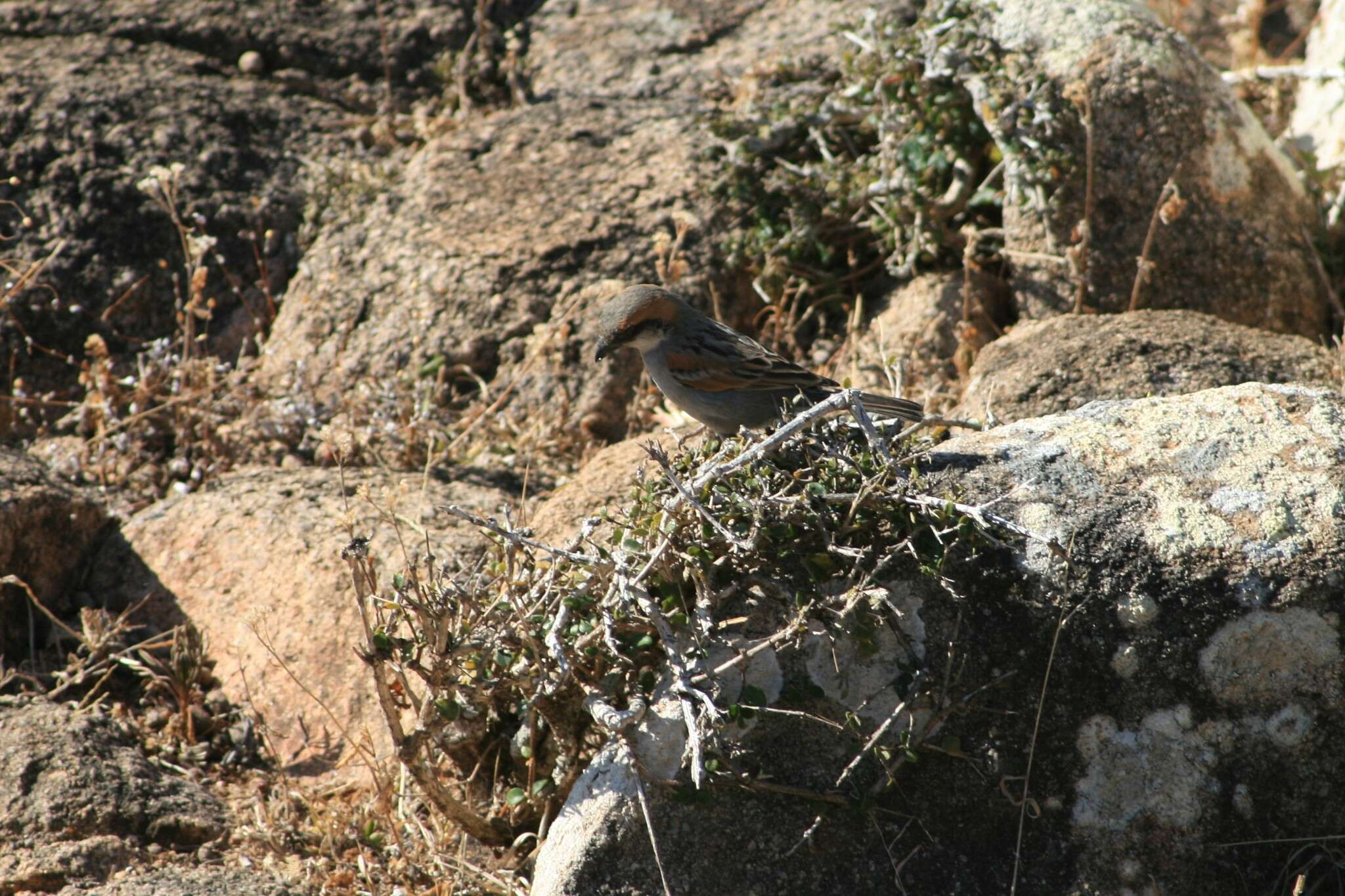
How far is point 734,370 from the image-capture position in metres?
4.98

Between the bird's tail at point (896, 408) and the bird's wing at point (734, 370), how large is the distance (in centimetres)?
54

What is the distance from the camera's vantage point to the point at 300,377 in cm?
643

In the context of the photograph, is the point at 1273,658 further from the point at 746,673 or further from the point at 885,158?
the point at 885,158

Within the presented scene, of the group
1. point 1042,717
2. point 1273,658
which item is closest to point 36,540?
point 1042,717

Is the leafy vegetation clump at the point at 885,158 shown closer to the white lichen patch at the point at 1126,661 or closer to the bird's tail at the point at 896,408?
the bird's tail at the point at 896,408

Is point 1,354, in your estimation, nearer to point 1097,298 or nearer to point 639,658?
point 639,658

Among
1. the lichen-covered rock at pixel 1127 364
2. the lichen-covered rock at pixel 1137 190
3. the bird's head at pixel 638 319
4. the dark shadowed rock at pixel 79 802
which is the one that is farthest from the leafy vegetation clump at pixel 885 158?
the dark shadowed rock at pixel 79 802

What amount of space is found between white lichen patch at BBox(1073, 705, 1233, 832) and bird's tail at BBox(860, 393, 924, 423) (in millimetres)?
1399

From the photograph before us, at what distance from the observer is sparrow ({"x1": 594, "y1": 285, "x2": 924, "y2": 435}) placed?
5.00 metres

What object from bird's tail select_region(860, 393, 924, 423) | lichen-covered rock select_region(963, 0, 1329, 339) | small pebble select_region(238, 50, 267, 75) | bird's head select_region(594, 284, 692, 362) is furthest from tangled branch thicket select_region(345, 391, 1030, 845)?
small pebble select_region(238, 50, 267, 75)

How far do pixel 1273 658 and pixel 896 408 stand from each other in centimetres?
156

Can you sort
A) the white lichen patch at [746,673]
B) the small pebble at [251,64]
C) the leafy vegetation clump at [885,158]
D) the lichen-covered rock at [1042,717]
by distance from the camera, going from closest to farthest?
the lichen-covered rock at [1042,717] → the white lichen patch at [746,673] → the leafy vegetation clump at [885,158] → the small pebble at [251,64]

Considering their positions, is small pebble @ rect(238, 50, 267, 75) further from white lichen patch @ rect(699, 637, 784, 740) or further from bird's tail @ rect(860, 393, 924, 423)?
white lichen patch @ rect(699, 637, 784, 740)

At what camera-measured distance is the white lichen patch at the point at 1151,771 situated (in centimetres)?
347
